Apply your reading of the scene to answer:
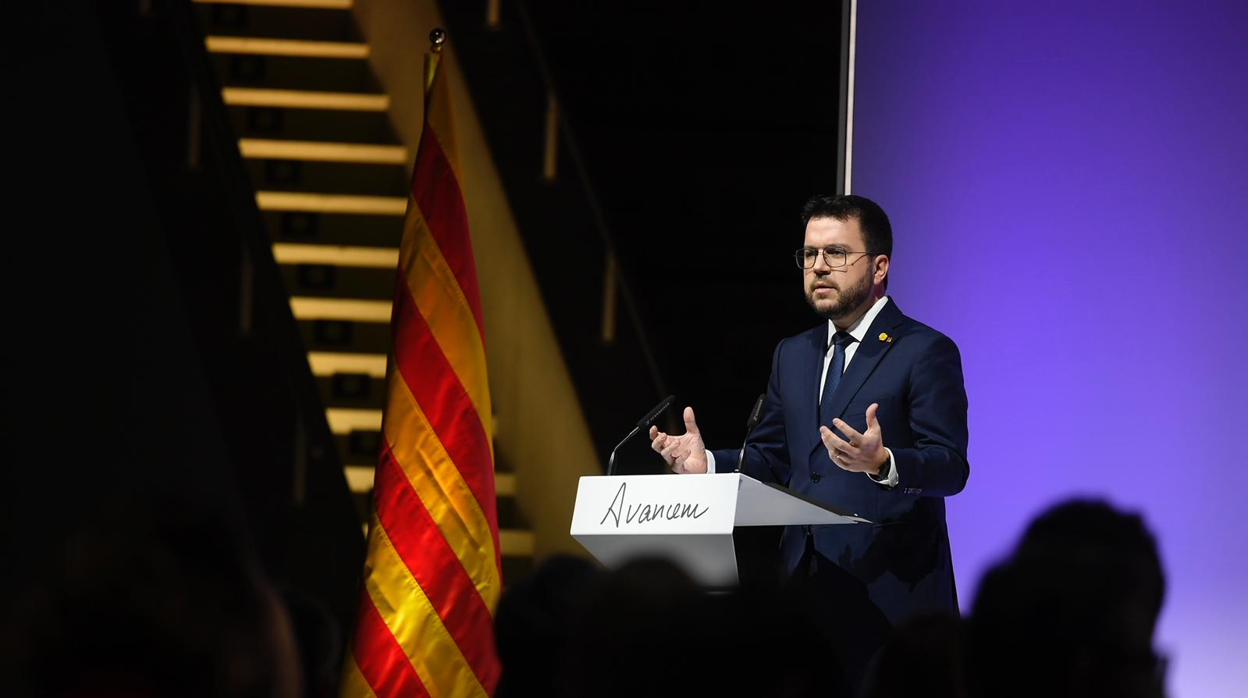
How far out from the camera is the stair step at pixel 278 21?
786 cm

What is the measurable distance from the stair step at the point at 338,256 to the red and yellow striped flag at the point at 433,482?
2.49 metres

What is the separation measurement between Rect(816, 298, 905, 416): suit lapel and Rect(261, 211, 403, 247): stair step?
4088mm

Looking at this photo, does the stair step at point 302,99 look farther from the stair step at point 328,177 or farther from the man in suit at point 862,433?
the man in suit at point 862,433

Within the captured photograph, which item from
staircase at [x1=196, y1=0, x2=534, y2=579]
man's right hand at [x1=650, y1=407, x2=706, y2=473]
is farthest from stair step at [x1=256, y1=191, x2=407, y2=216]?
man's right hand at [x1=650, y1=407, x2=706, y2=473]

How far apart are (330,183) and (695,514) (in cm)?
478

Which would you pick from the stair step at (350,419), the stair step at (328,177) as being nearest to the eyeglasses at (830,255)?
the stair step at (350,419)

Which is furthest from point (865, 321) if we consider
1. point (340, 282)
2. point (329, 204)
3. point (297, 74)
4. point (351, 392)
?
point (297, 74)

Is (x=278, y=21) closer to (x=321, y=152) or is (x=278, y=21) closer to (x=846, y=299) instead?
(x=321, y=152)

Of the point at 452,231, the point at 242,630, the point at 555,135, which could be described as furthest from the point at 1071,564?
the point at 555,135

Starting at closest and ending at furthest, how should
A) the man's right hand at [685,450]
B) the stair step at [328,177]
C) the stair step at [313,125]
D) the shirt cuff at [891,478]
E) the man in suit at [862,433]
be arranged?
→ 1. the shirt cuff at [891,478]
2. the man in suit at [862,433]
3. the man's right hand at [685,450]
4. the stair step at [328,177]
5. the stair step at [313,125]

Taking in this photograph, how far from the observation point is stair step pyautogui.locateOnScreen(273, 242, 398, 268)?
284 inches

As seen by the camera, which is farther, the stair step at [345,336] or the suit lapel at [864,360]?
the stair step at [345,336]

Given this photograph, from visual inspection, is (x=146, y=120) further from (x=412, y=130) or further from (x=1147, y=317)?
(x=1147, y=317)

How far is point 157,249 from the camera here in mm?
6395
